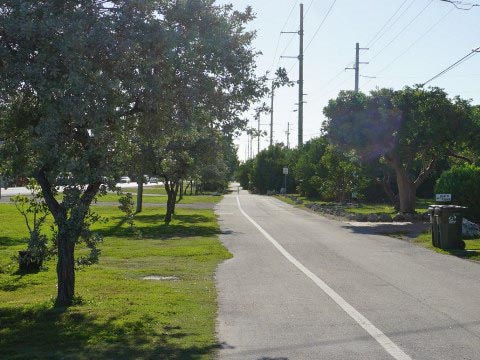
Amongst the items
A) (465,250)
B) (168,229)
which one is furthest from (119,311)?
(168,229)

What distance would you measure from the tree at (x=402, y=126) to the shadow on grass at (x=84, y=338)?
71.7 ft

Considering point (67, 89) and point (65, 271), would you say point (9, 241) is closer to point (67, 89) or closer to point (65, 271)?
point (65, 271)

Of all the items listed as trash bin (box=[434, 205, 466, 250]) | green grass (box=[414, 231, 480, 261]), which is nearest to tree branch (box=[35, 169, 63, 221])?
green grass (box=[414, 231, 480, 261])

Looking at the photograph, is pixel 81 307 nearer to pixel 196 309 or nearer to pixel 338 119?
pixel 196 309

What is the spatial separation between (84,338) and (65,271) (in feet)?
7.17

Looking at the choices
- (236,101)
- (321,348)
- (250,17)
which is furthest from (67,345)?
(250,17)

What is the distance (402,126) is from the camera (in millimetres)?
29156

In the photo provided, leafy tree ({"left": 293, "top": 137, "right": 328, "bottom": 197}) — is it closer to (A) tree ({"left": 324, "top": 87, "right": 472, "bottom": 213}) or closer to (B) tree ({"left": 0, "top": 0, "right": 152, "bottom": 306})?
(A) tree ({"left": 324, "top": 87, "right": 472, "bottom": 213})

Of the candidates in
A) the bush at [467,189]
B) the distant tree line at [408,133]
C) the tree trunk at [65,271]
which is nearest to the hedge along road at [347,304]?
the tree trunk at [65,271]

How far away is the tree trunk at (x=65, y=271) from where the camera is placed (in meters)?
9.53

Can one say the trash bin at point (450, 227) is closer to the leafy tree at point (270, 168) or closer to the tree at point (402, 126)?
the tree at point (402, 126)

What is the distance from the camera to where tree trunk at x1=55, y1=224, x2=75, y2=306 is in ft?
31.3

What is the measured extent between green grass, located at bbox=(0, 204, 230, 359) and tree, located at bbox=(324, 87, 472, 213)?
14.4m

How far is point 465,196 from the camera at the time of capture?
950 inches
